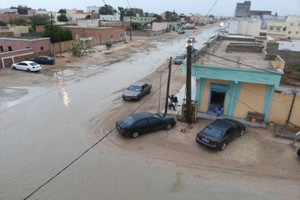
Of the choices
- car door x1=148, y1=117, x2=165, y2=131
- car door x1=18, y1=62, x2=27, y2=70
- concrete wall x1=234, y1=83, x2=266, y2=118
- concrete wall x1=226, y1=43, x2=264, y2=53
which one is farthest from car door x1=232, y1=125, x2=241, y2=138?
car door x1=18, y1=62, x2=27, y2=70

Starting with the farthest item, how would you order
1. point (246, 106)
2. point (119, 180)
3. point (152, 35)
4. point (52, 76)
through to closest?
point (152, 35)
point (52, 76)
point (246, 106)
point (119, 180)

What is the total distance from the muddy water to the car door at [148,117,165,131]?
9.98 ft

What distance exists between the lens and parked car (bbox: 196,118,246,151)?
1330 centimetres

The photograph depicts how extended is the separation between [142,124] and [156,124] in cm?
102

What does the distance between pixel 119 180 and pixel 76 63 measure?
27994 mm

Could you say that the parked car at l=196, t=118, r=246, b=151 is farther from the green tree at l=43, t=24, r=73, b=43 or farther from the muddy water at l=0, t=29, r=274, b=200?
the green tree at l=43, t=24, r=73, b=43

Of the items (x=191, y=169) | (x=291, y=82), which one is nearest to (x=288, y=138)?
(x=191, y=169)

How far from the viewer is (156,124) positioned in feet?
50.5

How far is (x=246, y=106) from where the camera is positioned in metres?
17.4

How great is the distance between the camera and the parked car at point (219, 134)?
43.6 ft

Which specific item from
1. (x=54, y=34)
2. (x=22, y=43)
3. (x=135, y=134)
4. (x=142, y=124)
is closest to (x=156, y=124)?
(x=142, y=124)

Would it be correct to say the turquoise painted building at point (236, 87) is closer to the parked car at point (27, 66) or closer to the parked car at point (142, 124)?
the parked car at point (142, 124)

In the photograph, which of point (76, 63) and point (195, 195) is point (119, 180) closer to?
point (195, 195)

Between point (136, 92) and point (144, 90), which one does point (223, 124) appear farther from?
point (144, 90)
